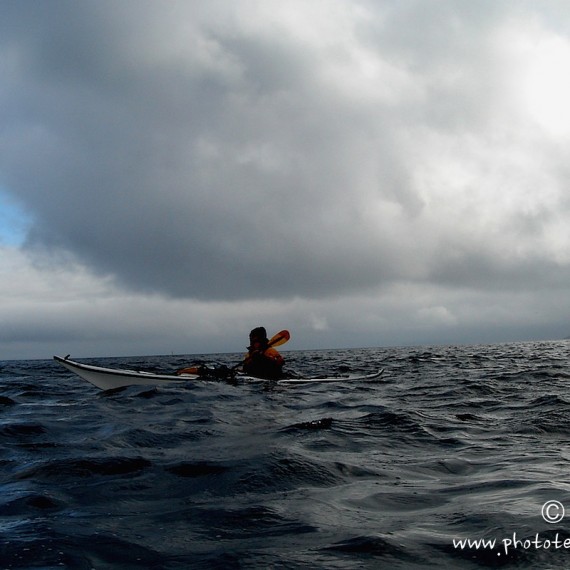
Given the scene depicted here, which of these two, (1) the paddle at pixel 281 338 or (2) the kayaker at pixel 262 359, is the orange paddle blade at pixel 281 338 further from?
(2) the kayaker at pixel 262 359

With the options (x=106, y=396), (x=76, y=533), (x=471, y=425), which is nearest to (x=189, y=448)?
(x=76, y=533)

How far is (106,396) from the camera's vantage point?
14766 mm

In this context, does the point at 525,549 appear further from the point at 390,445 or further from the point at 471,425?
the point at 471,425

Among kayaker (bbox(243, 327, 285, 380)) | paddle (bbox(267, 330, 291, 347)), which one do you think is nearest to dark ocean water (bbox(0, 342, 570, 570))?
kayaker (bbox(243, 327, 285, 380))

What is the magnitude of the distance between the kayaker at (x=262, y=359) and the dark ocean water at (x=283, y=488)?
6520 mm

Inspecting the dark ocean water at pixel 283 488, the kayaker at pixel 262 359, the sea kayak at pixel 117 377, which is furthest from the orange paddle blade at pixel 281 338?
the dark ocean water at pixel 283 488

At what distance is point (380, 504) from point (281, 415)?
6158mm

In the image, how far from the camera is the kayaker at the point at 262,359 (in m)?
18.3

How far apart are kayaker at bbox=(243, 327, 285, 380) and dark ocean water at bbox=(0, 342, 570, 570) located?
652cm

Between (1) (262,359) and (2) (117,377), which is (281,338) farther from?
(2) (117,377)

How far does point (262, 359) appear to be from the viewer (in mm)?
18359

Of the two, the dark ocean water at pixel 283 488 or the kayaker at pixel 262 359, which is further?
the kayaker at pixel 262 359

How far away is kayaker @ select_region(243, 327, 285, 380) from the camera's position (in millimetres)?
18328

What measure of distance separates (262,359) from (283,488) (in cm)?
1264
